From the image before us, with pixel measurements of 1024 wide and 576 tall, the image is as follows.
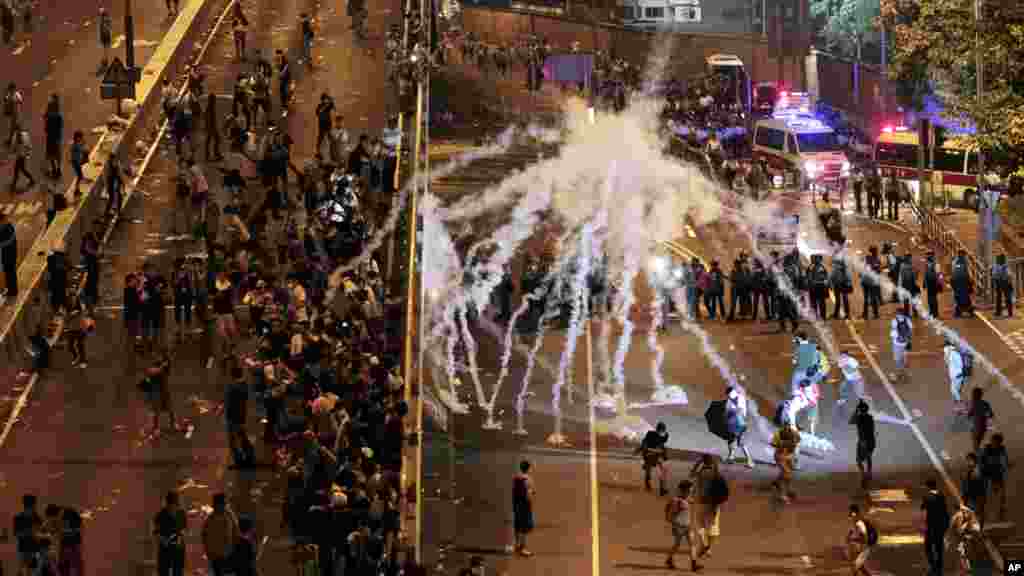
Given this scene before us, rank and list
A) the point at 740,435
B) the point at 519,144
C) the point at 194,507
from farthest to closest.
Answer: the point at 519,144
the point at 740,435
the point at 194,507

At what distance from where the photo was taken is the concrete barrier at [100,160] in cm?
3738

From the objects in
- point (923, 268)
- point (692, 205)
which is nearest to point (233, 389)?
point (923, 268)

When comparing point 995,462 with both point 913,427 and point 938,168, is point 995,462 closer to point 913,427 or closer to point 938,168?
point 913,427

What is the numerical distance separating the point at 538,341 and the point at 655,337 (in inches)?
82.2

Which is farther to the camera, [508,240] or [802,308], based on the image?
[508,240]

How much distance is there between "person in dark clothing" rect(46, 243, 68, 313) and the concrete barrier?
28 cm

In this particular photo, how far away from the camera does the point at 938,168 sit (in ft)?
201

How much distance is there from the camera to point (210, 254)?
3897 cm

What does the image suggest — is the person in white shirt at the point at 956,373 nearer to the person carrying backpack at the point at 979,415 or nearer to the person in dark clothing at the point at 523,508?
the person carrying backpack at the point at 979,415

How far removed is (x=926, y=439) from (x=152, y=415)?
1201 centimetres

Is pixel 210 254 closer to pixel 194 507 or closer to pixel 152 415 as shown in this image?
pixel 152 415

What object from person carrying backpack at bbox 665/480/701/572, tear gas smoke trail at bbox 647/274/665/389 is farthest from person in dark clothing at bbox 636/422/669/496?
tear gas smoke trail at bbox 647/274/665/389

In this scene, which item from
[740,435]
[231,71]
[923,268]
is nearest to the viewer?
[740,435]

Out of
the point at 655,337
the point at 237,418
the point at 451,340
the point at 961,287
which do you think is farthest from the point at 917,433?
the point at 237,418
